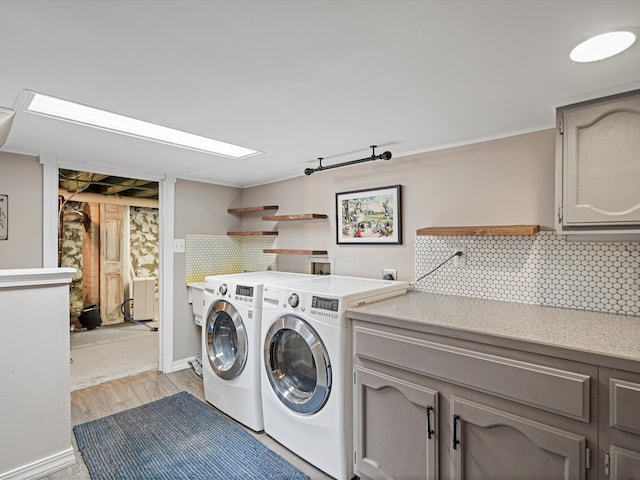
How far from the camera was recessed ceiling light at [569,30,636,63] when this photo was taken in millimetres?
1098

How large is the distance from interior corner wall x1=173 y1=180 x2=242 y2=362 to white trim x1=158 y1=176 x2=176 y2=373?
52mm

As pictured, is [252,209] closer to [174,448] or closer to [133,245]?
[174,448]

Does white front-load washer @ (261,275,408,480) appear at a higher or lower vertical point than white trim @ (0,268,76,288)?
lower

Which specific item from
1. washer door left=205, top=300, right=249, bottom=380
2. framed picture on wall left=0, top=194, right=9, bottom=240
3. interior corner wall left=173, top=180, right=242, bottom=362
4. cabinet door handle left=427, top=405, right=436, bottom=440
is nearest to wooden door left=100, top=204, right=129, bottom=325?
interior corner wall left=173, top=180, right=242, bottom=362

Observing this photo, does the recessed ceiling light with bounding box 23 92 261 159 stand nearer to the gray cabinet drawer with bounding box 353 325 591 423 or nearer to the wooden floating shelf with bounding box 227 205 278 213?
the wooden floating shelf with bounding box 227 205 278 213

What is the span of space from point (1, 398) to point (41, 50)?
1746 millimetres

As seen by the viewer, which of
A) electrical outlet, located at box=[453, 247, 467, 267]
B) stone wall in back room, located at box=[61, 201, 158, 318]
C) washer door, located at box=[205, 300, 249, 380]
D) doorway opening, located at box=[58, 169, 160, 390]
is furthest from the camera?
stone wall in back room, located at box=[61, 201, 158, 318]

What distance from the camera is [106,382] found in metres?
3.14

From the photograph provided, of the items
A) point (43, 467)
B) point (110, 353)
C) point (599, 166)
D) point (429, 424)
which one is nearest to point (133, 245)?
point (110, 353)

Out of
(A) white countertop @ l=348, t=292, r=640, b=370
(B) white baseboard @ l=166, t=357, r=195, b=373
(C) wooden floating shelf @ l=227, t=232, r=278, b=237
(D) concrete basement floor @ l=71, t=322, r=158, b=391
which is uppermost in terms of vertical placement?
(C) wooden floating shelf @ l=227, t=232, r=278, b=237

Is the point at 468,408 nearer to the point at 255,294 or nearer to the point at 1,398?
the point at 255,294

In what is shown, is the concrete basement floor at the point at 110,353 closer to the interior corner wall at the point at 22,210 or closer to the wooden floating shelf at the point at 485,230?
the interior corner wall at the point at 22,210

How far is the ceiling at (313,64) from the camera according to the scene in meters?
0.98

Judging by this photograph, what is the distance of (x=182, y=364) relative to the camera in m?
3.44
